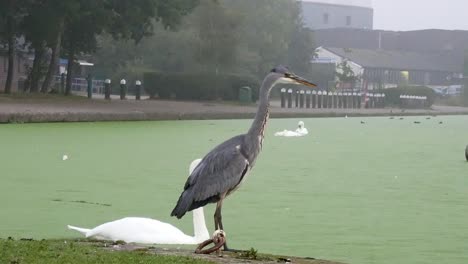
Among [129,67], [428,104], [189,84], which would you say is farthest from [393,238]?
[428,104]

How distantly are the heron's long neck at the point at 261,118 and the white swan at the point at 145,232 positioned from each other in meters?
0.67

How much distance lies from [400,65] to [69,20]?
3013 inches

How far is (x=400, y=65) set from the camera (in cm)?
10812

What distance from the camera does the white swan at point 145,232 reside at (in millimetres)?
7742

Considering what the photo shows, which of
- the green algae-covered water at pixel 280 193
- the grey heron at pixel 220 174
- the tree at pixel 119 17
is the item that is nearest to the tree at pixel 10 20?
the tree at pixel 119 17

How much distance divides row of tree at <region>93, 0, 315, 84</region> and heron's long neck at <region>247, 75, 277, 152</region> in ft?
103

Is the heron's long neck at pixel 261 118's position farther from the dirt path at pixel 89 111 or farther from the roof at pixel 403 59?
the roof at pixel 403 59

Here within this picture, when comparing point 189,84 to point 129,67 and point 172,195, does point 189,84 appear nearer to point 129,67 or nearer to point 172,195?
point 129,67

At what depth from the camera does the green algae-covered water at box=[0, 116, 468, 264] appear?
8195 millimetres

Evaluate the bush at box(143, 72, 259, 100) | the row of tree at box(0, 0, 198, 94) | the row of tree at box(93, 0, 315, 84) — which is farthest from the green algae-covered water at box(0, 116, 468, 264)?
the bush at box(143, 72, 259, 100)

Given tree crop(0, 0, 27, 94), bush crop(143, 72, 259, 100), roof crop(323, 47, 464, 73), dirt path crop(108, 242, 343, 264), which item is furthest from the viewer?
roof crop(323, 47, 464, 73)

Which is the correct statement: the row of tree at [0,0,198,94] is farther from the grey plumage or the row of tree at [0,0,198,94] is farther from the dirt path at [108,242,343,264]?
the dirt path at [108,242,343,264]

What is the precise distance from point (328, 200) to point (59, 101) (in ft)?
67.6

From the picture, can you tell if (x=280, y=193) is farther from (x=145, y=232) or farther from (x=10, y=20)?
(x=10, y=20)
